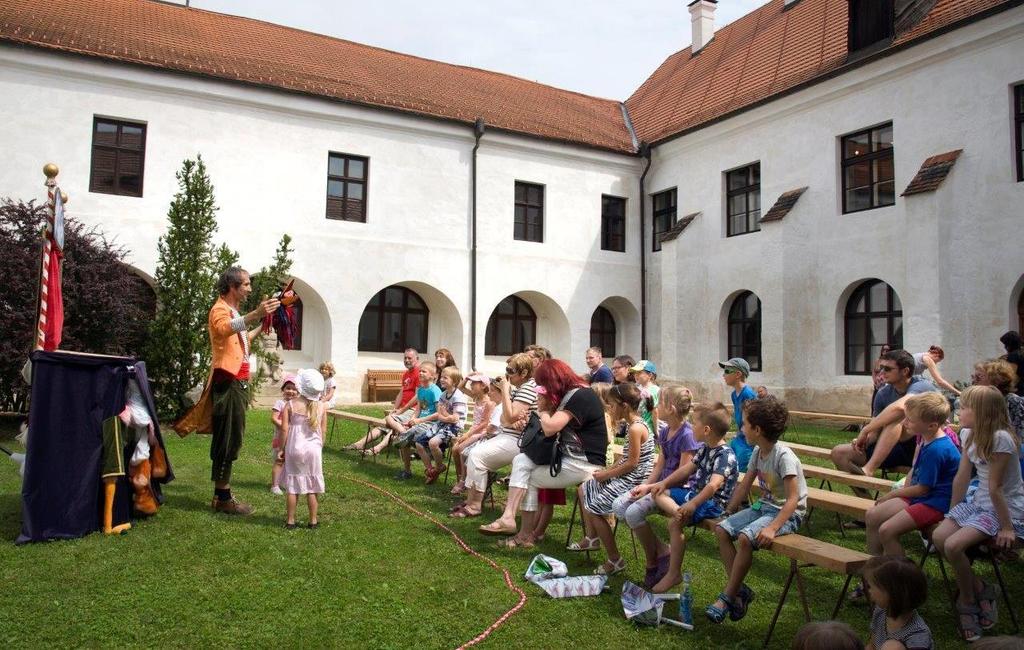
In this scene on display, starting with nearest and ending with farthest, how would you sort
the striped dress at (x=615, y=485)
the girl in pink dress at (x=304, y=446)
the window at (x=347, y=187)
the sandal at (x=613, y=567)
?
the sandal at (x=613, y=567) < the striped dress at (x=615, y=485) < the girl in pink dress at (x=304, y=446) < the window at (x=347, y=187)

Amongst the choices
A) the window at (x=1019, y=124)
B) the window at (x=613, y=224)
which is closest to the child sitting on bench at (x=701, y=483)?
the window at (x=1019, y=124)

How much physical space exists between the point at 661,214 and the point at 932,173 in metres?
8.70

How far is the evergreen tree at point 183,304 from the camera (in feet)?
42.9

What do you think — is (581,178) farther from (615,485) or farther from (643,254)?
(615,485)

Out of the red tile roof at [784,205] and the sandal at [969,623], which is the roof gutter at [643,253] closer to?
the red tile roof at [784,205]

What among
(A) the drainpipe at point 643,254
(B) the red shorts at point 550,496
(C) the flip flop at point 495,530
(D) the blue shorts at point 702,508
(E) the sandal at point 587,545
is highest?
(A) the drainpipe at point 643,254

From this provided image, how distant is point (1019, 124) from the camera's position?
13.4 metres

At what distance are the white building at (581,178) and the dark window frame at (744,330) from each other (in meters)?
0.06

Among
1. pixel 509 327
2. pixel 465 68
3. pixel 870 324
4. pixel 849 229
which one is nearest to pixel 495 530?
pixel 870 324

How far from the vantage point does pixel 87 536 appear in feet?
18.9

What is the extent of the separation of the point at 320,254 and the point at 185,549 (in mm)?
12977

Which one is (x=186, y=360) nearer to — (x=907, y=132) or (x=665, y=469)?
(x=665, y=469)

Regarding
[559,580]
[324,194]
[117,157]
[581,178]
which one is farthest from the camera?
[581,178]

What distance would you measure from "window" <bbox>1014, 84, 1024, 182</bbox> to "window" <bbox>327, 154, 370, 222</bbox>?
1335 cm
